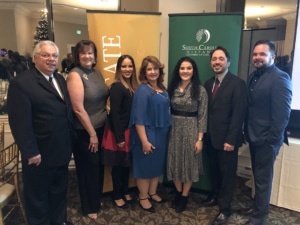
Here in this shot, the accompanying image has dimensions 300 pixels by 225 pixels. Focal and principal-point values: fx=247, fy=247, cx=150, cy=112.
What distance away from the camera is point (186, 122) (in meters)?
2.23

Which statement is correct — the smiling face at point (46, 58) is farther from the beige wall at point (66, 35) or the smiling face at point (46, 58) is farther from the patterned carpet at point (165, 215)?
the beige wall at point (66, 35)

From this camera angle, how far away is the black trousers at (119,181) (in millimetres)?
2459

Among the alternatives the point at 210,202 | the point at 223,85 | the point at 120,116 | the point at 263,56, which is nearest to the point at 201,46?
the point at 223,85

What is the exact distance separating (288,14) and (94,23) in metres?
2.20

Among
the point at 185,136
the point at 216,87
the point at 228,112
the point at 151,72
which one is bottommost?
the point at 185,136

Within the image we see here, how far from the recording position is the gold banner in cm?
241

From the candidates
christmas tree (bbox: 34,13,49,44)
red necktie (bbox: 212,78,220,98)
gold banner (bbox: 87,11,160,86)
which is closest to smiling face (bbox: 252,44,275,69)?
red necktie (bbox: 212,78,220,98)

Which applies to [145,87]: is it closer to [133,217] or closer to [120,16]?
[120,16]

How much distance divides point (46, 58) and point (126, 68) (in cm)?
71

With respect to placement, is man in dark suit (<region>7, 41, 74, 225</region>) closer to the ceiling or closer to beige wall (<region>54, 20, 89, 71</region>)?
beige wall (<region>54, 20, 89, 71</region>)

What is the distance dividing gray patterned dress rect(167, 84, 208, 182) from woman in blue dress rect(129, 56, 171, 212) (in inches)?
2.9

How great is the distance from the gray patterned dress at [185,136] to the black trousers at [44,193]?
0.97m

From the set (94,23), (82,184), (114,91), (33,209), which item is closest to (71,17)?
(94,23)

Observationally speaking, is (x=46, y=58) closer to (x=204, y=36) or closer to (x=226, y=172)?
(x=204, y=36)
